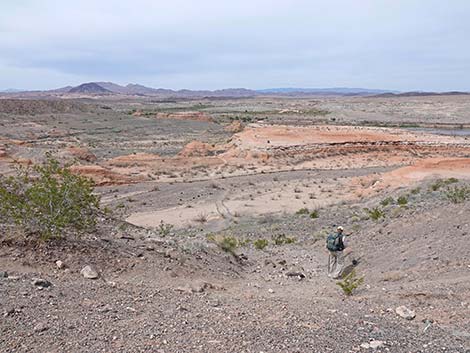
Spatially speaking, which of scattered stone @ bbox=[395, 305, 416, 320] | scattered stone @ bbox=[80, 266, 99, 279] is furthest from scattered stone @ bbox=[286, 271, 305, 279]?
scattered stone @ bbox=[80, 266, 99, 279]

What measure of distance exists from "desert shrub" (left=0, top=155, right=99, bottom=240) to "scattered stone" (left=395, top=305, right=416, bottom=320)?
5428mm

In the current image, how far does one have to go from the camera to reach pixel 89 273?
25.8 ft

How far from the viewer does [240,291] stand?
28.3 feet

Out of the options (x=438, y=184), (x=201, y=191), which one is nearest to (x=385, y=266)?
(x=438, y=184)

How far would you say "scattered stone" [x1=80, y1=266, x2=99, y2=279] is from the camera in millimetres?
7809

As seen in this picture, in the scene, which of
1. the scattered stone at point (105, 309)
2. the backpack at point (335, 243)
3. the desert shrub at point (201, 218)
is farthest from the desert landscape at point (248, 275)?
the backpack at point (335, 243)

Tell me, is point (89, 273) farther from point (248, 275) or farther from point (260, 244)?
point (260, 244)

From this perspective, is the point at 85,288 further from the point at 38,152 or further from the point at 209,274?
the point at 38,152

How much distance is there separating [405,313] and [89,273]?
467 cm

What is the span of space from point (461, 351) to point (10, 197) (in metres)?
7.13

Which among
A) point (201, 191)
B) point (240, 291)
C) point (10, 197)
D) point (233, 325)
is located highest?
point (10, 197)

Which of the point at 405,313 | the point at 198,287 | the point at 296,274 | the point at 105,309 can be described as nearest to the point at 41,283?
the point at 105,309

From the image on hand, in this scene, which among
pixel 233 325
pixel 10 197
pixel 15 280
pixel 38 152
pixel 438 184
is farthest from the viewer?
pixel 38 152

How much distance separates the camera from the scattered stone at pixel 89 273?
781 cm
